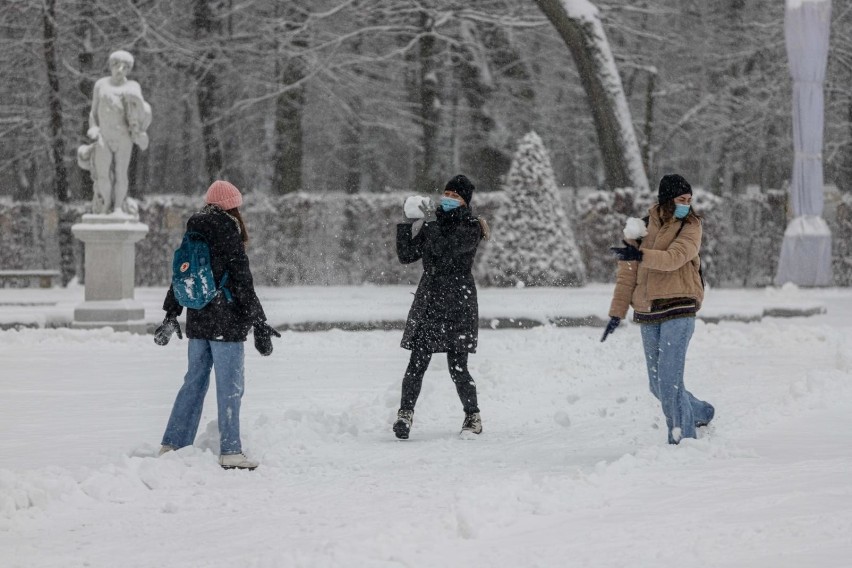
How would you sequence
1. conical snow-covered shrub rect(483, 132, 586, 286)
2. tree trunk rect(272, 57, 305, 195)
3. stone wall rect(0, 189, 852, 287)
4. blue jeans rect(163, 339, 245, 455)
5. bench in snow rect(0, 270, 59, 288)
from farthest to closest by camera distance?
tree trunk rect(272, 57, 305, 195) < stone wall rect(0, 189, 852, 287) < bench in snow rect(0, 270, 59, 288) < conical snow-covered shrub rect(483, 132, 586, 286) < blue jeans rect(163, 339, 245, 455)

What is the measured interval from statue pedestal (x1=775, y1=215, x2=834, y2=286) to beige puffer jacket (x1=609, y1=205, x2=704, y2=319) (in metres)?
13.9

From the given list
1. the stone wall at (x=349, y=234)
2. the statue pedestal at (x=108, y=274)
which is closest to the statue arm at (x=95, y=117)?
the statue pedestal at (x=108, y=274)

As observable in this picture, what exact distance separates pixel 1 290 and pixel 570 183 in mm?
28387

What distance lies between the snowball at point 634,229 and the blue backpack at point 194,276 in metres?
2.42

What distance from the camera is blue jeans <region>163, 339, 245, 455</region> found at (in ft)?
23.2

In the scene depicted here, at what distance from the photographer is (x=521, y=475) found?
6602 millimetres

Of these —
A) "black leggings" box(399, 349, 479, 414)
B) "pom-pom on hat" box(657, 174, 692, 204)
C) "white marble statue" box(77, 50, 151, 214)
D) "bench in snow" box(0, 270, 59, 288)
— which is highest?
"white marble statue" box(77, 50, 151, 214)

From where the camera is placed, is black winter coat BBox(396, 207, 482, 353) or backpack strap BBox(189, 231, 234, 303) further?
black winter coat BBox(396, 207, 482, 353)

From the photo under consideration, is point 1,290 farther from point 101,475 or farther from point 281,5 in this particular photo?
point 101,475

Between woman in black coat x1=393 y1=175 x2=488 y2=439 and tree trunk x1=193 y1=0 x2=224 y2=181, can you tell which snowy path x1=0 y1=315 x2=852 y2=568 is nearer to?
woman in black coat x1=393 y1=175 x2=488 y2=439

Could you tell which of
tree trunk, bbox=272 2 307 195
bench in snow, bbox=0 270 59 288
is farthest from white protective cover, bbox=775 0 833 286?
bench in snow, bbox=0 270 59 288

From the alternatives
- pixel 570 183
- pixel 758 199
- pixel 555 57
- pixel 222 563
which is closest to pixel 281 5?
pixel 555 57

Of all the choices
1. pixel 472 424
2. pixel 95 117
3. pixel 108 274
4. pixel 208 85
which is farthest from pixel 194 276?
pixel 208 85

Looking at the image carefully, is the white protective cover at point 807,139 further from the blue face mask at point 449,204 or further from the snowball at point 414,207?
the snowball at point 414,207
